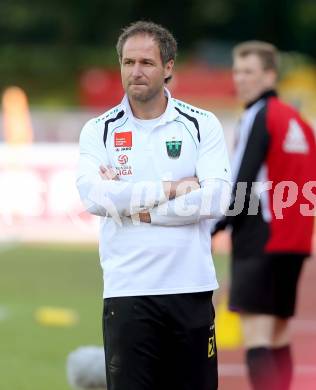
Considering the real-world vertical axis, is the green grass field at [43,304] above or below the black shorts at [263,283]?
below

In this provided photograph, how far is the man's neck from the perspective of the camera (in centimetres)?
498

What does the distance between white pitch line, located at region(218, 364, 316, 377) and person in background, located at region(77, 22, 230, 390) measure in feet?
11.5

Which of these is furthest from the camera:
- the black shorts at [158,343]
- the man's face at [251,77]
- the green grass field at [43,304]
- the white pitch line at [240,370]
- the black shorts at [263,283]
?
the green grass field at [43,304]

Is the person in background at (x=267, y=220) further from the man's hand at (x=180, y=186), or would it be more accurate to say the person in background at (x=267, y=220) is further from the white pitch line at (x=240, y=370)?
the man's hand at (x=180, y=186)

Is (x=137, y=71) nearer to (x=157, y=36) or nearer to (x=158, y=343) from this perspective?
(x=157, y=36)

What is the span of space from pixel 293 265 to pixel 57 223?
1179 centimetres

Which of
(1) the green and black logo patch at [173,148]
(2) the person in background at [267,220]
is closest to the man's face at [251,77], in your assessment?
(2) the person in background at [267,220]

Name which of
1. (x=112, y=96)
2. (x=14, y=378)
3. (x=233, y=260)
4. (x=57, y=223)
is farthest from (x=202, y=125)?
(x=112, y=96)

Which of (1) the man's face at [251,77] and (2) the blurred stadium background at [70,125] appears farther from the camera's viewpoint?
(2) the blurred stadium background at [70,125]

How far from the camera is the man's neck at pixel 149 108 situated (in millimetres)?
4984

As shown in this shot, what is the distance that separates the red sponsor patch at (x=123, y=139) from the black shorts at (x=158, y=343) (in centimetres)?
63

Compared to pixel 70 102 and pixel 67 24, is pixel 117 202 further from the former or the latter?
pixel 67 24

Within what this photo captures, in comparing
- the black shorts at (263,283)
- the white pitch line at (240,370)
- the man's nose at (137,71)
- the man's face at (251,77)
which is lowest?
the white pitch line at (240,370)

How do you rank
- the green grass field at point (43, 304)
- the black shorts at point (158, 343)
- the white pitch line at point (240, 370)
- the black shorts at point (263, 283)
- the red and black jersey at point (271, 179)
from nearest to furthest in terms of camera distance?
the black shorts at point (158, 343), the red and black jersey at point (271, 179), the black shorts at point (263, 283), the white pitch line at point (240, 370), the green grass field at point (43, 304)
